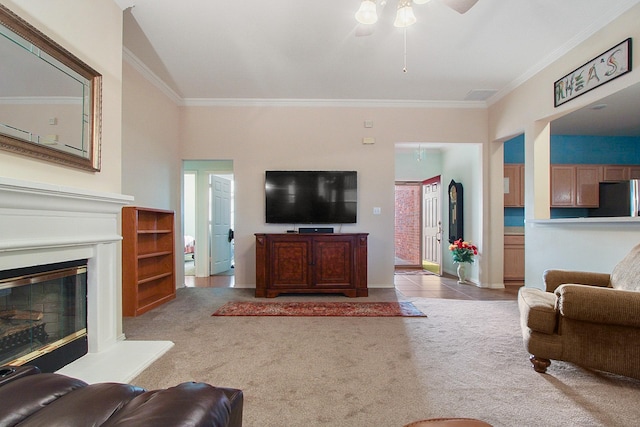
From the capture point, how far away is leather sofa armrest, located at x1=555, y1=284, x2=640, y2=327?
1808mm

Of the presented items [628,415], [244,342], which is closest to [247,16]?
[244,342]

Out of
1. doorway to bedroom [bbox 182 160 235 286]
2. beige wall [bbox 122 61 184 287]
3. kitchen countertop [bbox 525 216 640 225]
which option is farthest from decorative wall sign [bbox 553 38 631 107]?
doorway to bedroom [bbox 182 160 235 286]

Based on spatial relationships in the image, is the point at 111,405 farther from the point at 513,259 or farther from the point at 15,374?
the point at 513,259

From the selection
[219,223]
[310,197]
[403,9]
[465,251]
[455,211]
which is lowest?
[465,251]

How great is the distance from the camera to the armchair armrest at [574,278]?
2.41 meters

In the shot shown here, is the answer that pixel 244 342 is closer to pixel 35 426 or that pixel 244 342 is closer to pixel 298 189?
pixel 35 426

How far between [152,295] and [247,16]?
128 inches

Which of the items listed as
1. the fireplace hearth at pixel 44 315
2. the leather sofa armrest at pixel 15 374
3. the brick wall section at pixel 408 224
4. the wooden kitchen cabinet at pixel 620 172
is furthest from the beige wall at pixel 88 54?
the wooden kitchen cabinet at pixel 620 172

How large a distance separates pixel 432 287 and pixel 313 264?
6.61 feet

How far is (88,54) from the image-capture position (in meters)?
2.30

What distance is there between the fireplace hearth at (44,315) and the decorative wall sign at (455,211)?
544 centimetres

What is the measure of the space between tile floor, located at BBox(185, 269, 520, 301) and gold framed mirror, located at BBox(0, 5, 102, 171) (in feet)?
10.7

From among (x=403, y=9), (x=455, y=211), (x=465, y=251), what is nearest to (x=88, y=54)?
(x=403, y=9)

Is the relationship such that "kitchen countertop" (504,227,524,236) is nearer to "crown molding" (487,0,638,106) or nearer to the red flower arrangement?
the red flower arrangement
